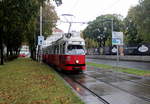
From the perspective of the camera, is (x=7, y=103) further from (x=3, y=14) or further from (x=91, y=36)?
(x=91, y=36)

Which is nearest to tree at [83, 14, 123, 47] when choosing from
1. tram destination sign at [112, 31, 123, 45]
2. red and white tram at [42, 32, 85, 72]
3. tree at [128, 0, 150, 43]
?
tree at [128, 0, 150, 43]

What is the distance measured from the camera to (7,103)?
796 cm

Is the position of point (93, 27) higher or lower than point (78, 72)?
higher

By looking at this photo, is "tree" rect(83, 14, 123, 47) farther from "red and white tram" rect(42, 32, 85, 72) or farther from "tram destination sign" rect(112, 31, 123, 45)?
"tram destination sign" rect(112, 31, 123, 45)

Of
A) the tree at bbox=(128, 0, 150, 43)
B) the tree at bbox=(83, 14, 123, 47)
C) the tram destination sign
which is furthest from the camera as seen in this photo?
the tree at bbox=(83, 14, 123, 47)

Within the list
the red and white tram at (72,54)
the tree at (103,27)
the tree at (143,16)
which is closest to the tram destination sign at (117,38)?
the red and white tram at (72,54)

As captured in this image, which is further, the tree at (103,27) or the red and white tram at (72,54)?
the tree at (103,27)

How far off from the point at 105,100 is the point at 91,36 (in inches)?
2281

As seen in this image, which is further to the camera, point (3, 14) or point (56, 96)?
point (3, 14)

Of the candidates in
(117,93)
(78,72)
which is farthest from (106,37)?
(117,93)

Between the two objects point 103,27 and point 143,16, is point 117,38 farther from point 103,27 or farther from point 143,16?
point 103,27

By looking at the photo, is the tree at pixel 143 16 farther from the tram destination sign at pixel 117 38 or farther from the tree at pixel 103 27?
the tree at pixel 103 27

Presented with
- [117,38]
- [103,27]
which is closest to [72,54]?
[117,38]

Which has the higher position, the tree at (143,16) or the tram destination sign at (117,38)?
the tree at (143,16)
